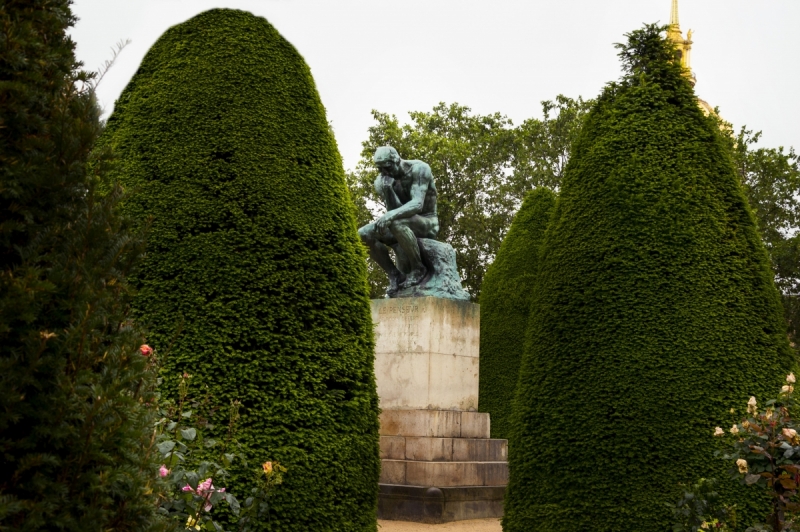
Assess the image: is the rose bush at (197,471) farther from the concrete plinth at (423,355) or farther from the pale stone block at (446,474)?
the concrete plinth at (423,355)

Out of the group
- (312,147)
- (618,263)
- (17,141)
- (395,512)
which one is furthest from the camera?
(395,512)

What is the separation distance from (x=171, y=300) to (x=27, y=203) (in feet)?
12.0

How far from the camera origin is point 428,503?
1079 cm

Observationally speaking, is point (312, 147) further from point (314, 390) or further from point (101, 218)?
point (101, 218)

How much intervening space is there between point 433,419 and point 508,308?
352 cm

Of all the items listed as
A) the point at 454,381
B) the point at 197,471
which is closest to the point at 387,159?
the point at 454,381

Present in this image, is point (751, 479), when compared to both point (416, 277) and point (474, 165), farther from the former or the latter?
point (474, 165)

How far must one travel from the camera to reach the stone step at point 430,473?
1119 cm

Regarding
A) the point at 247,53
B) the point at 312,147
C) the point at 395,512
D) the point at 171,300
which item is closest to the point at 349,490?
the point at 171,300

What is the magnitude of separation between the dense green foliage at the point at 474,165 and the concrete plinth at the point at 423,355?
55.3 ft

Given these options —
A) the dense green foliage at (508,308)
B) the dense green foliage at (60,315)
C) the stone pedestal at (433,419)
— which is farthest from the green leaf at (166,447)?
the dense green foliage at (508,308)

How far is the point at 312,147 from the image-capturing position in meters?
6.35

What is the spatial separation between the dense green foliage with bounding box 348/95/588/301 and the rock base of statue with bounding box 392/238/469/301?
16518mm

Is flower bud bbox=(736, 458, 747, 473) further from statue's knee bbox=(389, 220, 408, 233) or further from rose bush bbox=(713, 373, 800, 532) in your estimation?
statue's knee bbox=(389, 220, 408, 233)
